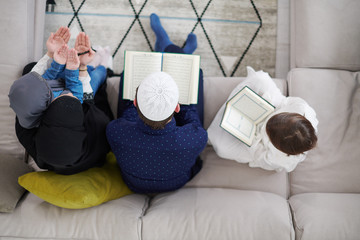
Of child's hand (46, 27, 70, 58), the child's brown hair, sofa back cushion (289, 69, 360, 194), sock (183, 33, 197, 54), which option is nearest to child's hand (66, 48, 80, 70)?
child's hand (46, 27, 70, 58)

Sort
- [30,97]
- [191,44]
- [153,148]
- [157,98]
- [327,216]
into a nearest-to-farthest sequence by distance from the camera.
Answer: [30,97] → [157,98] → [153,148] → [327,216] → [191,44]

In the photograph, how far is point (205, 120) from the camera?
1692mm

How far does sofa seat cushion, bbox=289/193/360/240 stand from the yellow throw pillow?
95cm

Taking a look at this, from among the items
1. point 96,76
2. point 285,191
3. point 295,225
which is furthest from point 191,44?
point 295,225

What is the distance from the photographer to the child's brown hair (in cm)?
121

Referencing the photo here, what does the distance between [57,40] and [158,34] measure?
707 millimetres

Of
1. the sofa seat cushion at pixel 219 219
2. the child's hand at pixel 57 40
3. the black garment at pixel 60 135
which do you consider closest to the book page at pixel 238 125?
the sofa seat cushion at pixel 219 219

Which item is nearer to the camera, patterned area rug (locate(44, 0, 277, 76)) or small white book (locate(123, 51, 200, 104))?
small white book (locate(123, 51, 200, 104))

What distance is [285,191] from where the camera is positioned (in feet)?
5.16

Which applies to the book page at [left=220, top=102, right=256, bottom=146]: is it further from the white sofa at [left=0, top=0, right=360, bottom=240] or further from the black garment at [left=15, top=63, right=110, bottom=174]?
the black garment at [left=15, top=63, right=110, bottom=174]

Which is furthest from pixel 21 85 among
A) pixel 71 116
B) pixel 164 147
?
pixel 164 147

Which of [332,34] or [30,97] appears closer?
[30,97]

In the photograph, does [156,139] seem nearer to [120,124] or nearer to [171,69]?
[120,124]

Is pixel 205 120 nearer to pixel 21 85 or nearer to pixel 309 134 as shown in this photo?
pixel 309 134
